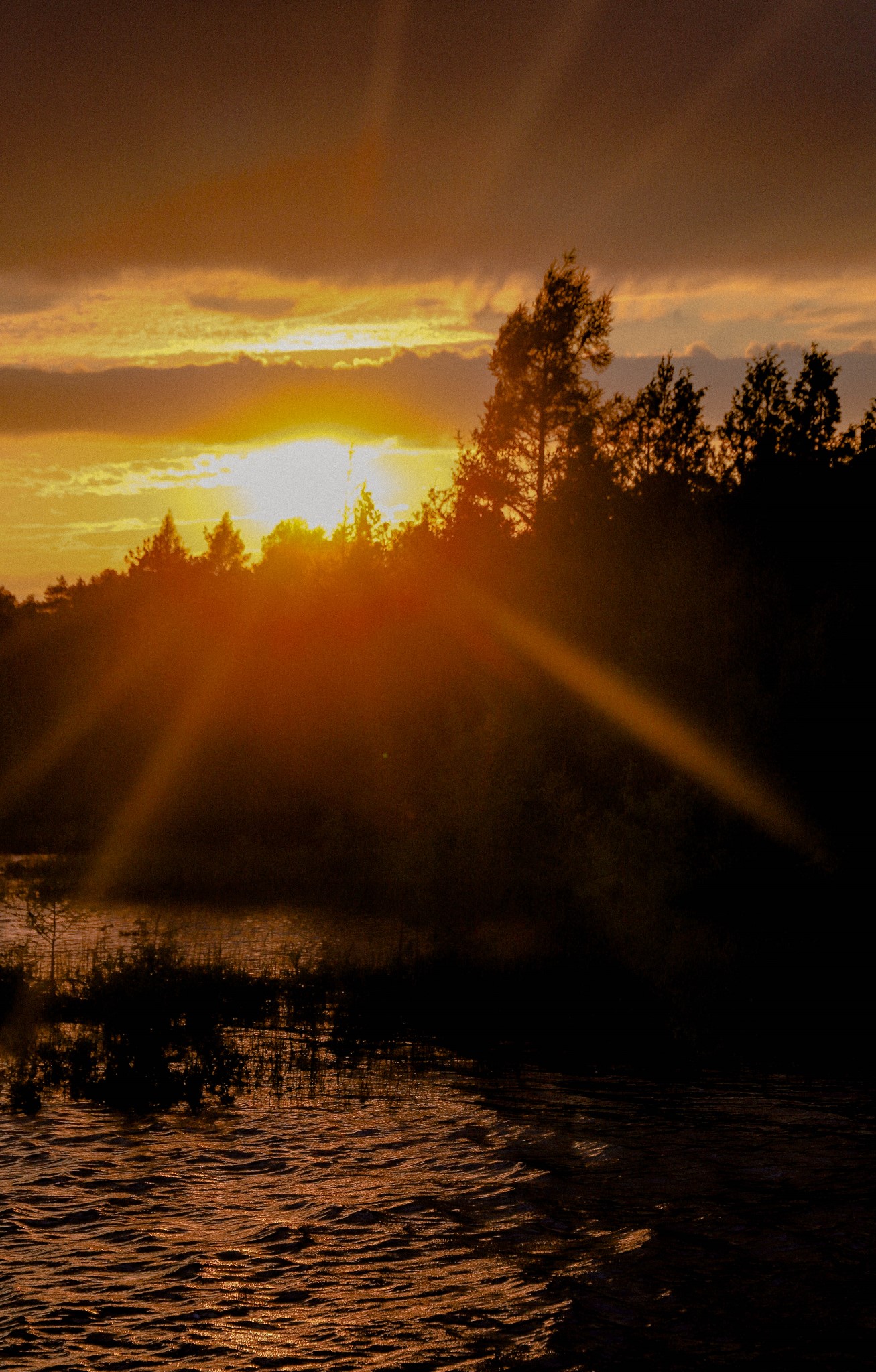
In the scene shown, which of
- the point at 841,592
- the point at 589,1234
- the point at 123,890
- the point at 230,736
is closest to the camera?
the point at 589,1234

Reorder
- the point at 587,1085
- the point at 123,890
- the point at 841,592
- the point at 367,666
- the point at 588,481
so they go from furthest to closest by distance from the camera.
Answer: the point at 367,666, the point at 588,481, the point at 123,890, the point at 841,592, the point at 587,1085

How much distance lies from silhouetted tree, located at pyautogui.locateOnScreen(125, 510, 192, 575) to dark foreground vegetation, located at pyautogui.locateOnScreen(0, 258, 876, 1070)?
1283 inches

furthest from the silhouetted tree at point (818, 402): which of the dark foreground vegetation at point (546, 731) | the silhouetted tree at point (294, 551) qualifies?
the silhouetted tree at point (294, 551)

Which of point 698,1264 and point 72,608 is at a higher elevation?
point 72,608

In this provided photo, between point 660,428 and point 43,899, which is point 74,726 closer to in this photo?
point 660,428

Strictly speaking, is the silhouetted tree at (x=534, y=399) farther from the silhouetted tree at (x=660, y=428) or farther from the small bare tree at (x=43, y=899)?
the small bare tree at (x=43, y=899)

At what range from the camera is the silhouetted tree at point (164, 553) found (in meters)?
95.2

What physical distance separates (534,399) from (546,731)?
18.3m

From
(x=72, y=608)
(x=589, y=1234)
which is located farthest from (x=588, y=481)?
(x=72, y=608)

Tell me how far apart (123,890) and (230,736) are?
56.3 feet

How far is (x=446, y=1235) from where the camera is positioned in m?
9.85

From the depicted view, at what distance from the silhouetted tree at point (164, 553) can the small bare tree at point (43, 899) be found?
191ft

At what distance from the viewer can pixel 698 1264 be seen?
9.08 m

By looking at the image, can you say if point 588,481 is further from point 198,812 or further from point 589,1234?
point 589,1234
